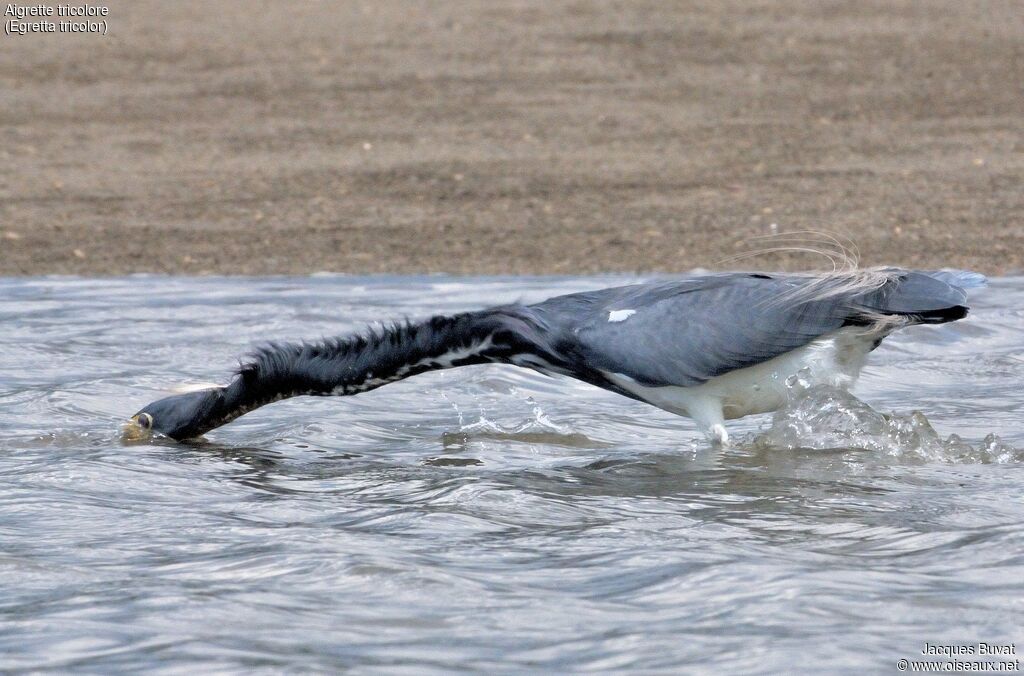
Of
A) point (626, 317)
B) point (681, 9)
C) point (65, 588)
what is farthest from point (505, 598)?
point (681, 9)

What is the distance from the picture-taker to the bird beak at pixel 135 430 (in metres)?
6.52

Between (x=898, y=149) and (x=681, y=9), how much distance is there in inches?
205

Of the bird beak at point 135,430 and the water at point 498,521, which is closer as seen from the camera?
the water at point 498,521

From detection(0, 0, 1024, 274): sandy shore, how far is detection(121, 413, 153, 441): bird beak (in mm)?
4349

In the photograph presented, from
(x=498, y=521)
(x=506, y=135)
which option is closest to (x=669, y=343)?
(x=498, y=521)

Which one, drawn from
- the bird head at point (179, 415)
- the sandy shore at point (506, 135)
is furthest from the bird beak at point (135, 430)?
the sandy shore at point (506, 135)

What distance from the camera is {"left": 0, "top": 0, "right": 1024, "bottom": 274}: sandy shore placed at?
11430 millimetres

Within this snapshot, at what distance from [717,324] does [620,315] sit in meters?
0.36

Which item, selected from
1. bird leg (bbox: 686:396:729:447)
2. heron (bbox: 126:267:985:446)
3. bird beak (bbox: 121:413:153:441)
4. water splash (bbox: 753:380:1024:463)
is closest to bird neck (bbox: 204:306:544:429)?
heron (bbox: 126:267:985:446)

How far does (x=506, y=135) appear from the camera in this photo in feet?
47.3

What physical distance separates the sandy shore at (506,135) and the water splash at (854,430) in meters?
4.34

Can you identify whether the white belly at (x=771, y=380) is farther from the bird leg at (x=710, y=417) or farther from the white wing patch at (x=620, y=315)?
the white wing patch at (x=620, y=315)

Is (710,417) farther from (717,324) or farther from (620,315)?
(620,315)

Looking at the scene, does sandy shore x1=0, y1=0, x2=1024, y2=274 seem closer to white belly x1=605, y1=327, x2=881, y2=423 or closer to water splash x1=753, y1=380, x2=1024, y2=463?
white belly x1=605, y1=327, x2=881, y2=423
